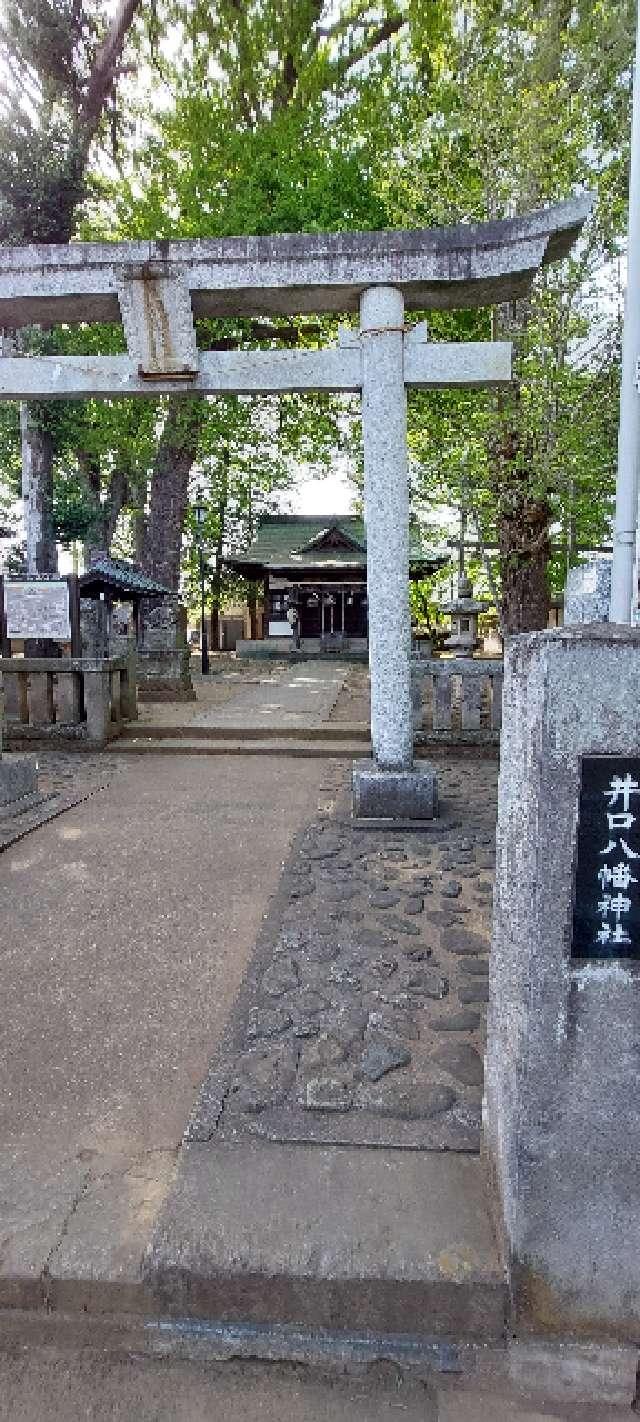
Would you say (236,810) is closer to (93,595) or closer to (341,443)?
(93,595)

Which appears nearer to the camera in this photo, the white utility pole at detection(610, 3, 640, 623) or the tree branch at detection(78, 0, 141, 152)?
the white utility pole at detection(610, 3, 640, 623)

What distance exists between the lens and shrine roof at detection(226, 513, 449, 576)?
94.5ft

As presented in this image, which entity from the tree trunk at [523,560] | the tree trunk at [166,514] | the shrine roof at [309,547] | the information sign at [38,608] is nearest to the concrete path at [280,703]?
the information sign at [38,608]

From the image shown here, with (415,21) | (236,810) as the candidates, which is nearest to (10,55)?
(415,21)

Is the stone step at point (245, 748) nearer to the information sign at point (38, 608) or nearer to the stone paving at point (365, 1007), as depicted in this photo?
the information sign at point (38, 608)

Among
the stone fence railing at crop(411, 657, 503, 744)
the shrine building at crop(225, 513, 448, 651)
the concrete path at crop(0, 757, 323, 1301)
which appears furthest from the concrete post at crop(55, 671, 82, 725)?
the shrine building at crop(225, 513, 448, 651)

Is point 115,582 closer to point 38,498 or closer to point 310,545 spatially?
point 38,498

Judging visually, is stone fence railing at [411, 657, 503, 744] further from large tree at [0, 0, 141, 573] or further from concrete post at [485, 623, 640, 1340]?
large tree at [0, 0, 141, 573]

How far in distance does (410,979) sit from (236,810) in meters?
3.26

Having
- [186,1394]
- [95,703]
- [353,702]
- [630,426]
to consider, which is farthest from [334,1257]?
[353,702]

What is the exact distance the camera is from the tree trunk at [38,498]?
15828 mm

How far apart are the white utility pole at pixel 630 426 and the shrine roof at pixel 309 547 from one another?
19141 millimetres

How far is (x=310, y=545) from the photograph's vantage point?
29531mm

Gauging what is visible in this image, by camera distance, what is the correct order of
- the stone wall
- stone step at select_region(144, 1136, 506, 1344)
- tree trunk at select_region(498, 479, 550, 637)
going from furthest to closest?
the stone wall < tree trunk at select_region(498, 479, 550, 637) < stone step at select_region(144, 1136, 506, 1344)
